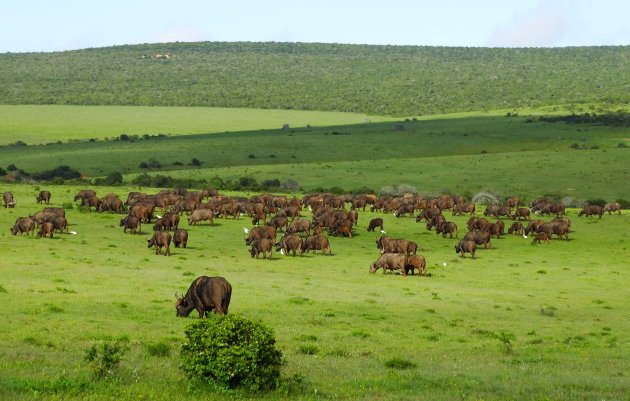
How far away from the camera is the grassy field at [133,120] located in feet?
391

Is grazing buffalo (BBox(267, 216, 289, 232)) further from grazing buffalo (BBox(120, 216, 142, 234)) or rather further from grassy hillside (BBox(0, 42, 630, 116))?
grassy hillside (BBox(0, 42, 630, 116))

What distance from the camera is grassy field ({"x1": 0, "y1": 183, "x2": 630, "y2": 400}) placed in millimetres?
14859

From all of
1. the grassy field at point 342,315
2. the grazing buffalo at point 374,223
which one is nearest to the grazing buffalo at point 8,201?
the grassy field at point 342,315

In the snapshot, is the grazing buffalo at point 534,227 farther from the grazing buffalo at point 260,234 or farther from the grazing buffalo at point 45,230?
the grazing buffalo at point 45,230

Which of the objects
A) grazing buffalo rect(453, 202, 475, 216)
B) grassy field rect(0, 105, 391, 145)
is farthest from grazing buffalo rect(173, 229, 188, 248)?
grassy field rect(0, 105, 391, 145)

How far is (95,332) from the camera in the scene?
1977cm

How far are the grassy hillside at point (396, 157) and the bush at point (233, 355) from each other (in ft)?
179

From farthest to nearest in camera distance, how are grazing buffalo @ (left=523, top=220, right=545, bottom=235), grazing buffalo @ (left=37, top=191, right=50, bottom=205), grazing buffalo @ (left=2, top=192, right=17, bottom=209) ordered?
grazing buffalo @ (left=37, top=191, right=50, bottom=205)
grazing buffalo @ (left=2, top=192, right=17, bottom=209)
grazing buffalo @ (left=523, top=220, right=545, bottom=235)

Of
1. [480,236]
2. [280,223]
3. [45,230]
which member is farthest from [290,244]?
[45,230]

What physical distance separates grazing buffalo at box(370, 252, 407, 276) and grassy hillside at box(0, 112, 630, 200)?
3471 cm

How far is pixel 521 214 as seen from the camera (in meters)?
52.3

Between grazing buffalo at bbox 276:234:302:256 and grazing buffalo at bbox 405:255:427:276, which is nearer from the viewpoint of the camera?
grazing buffalo at bbox 405:255:427:276

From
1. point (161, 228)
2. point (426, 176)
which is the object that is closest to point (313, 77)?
point (426, 176)

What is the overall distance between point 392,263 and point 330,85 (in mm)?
150933
